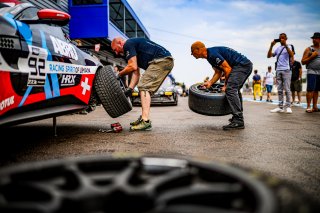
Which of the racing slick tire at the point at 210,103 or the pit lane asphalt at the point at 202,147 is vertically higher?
the racing slick tire at the point at 210,103

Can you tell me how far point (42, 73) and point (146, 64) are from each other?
212 centimetres

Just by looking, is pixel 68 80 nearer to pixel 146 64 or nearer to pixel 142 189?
pixel 146 64

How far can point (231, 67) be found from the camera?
504cm

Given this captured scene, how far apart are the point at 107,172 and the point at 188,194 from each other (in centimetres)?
31

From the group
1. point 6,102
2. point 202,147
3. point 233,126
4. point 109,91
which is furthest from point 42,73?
point 233,126

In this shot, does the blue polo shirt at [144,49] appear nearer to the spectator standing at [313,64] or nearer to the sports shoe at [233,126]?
the sports shoe at [233,126]

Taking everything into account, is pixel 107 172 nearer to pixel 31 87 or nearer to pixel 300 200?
pixel 300 200

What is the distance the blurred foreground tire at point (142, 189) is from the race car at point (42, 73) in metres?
1.70

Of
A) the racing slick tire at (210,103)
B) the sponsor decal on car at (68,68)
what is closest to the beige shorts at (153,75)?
the sponsor decal on car at (68,68)

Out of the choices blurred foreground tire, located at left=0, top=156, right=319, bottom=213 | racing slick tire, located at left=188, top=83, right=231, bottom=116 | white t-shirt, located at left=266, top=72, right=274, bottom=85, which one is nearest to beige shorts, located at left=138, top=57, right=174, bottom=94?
racing slick tire, located at left=188, top=83, right=231, bottom=116

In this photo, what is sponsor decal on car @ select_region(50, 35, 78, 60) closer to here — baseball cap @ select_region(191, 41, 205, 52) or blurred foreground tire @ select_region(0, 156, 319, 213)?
baseball cap @ select_region(191, 41, 205, 52)

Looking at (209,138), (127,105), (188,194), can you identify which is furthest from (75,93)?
(188,194)

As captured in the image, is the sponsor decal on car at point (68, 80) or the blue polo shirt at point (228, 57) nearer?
the sponsor decal on car at point (68, 80)

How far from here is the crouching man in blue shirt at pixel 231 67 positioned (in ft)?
15.8
